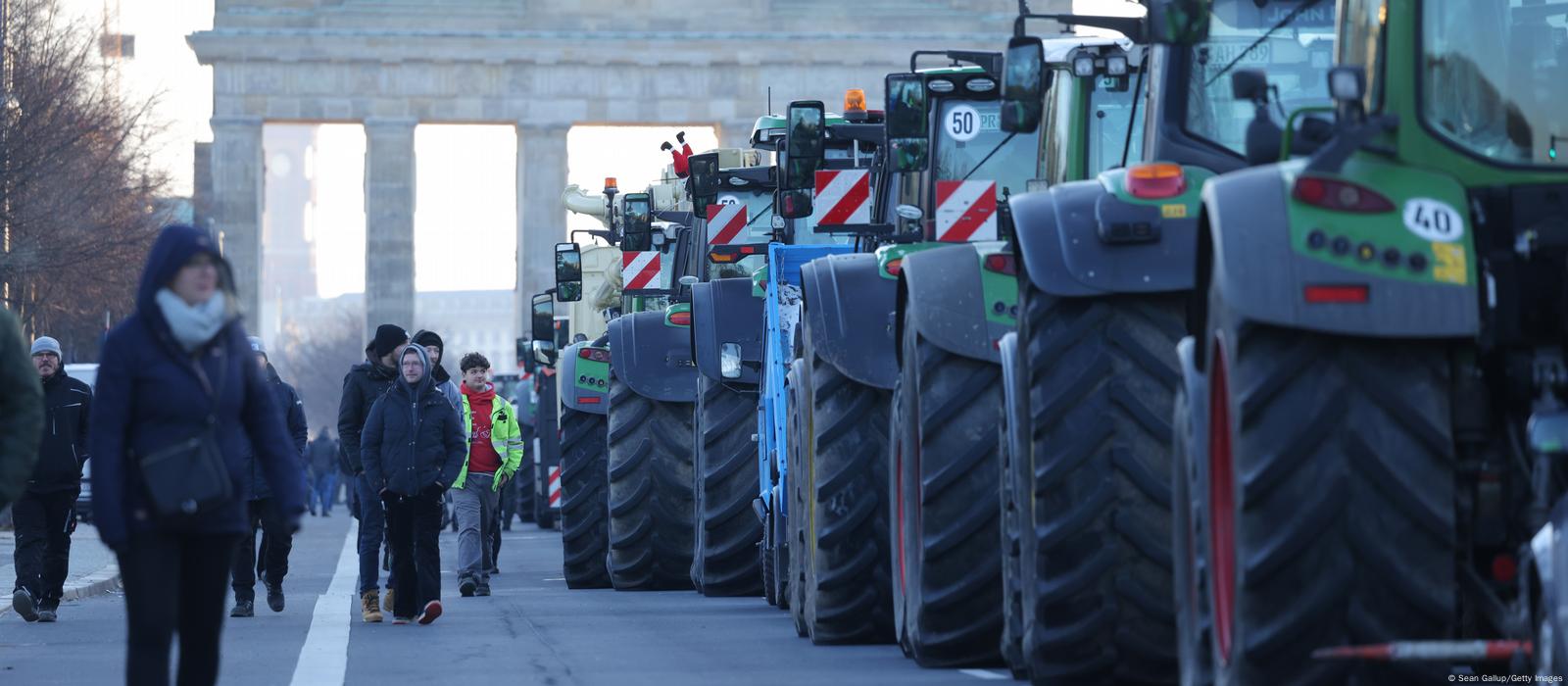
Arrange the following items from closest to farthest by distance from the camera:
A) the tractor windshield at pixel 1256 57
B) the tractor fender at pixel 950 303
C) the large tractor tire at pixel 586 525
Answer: the tractor windshield at pixel 1256 57 → the tractor fender at pixel 950 303 → the large tractor tire at pixel 586 525

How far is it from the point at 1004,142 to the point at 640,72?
237ft

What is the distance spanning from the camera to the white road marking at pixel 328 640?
12966 millimetres

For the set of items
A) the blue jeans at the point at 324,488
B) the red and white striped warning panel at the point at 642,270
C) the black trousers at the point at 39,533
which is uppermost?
the red and white striped warning panel at the point at 642,270

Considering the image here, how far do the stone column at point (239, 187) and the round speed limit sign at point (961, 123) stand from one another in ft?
235

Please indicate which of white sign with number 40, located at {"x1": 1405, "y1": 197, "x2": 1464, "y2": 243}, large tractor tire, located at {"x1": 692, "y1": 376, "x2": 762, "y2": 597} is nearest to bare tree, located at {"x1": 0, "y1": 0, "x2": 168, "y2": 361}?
large tractor tire, located at {"x1": 692, "y1": 376, "x2": 762, "y2": 597}

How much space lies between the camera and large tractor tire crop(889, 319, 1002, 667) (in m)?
10.9

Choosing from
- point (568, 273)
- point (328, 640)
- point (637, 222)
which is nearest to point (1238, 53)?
point (328, 640)

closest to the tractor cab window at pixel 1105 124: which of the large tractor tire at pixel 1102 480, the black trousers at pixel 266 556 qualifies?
the large tractor tire at pixel 1102 480

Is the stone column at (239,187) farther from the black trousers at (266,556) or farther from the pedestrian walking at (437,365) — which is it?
the pedestrian walking at (437,365)

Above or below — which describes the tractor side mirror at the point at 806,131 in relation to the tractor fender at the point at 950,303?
above

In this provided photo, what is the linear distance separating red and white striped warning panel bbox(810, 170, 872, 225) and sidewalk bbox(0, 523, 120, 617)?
410 centimetres

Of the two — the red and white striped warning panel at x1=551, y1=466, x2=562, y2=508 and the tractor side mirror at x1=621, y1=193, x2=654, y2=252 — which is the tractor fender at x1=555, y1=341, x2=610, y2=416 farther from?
the red and white striped warning panel at x1=551, y1=466, x2=562, y2=508

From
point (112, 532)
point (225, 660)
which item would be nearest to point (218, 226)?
point (225, 660)

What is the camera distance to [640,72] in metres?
85.9
